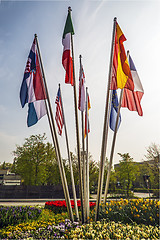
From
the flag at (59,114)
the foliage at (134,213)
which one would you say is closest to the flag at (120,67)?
the flag at (59,114)

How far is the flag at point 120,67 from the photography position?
565 cm

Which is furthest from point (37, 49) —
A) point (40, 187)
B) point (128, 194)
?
point (128, 194)

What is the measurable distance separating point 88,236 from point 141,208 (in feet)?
9.80

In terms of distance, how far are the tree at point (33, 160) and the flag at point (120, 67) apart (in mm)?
22415

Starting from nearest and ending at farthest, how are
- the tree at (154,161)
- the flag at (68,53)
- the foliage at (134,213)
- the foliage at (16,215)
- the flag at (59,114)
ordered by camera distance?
the foliage at (134,213) < the flag at (68,53) < the foliage at (16,215) < the flag at (59,114) < the tree at (154,161)

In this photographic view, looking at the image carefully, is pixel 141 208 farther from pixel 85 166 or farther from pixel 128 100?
pixel 128 100

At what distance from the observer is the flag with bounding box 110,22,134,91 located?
5648mm

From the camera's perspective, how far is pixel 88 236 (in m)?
3.82

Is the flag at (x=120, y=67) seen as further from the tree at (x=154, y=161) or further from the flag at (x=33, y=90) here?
the tree at (x=154, y=161)

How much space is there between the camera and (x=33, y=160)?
25.7m

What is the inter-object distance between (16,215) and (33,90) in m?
5.33

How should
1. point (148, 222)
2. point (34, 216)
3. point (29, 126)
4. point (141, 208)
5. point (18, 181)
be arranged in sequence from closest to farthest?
1. point (148, 222)
2. point (141, 208)
3. point (29, 126)
4. point (34, 216)
5. point (18, 181)

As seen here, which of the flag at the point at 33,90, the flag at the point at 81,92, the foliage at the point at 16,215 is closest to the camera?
the flag at the point at 33,90

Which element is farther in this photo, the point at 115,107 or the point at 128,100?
the point at 115,107
